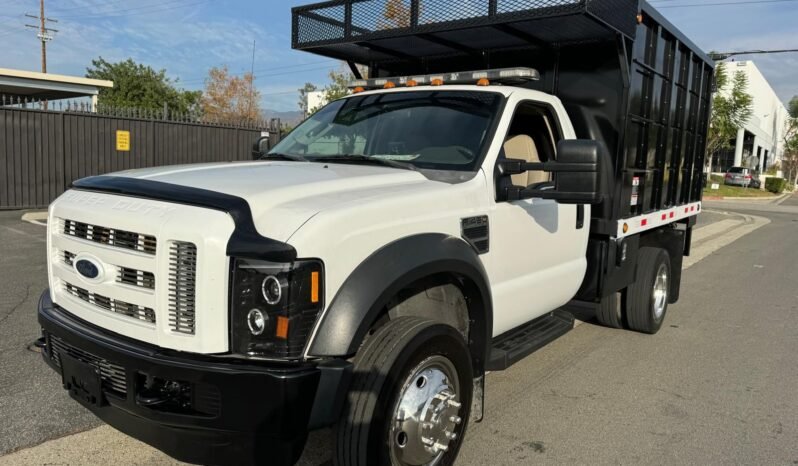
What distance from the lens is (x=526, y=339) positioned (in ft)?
13.2

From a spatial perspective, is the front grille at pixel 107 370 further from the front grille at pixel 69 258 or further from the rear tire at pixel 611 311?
the rear tire at pixel 611 311

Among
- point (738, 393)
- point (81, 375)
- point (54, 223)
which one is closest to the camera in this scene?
point (81, 375)

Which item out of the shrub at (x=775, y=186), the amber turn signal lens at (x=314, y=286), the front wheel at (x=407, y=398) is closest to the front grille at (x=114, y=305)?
the amber turn signal lens at (x=314, y=286)

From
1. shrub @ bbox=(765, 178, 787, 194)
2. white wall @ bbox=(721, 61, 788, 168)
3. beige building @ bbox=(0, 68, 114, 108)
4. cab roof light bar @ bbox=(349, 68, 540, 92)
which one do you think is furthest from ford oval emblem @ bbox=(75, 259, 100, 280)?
shrub @ bbox=(765, 178, 787, 194)

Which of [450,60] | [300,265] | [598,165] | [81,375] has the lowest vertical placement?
[81,375]

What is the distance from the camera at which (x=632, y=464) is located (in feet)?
11.3

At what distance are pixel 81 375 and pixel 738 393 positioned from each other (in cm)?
429

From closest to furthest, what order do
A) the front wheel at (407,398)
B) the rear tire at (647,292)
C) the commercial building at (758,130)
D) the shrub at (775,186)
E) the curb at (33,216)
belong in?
the front wheel at (407,398)
the rear tire at (647,292)
the curb at (33,216)
the shrub at (775,186)
the commercial building at (758,130)

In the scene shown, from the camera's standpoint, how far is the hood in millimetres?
2424

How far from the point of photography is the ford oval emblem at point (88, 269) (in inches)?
105

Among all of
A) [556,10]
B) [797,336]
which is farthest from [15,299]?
[797,336]

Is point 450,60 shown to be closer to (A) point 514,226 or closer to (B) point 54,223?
(A) point 514,226

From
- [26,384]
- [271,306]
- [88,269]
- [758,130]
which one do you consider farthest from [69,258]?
[758,130]

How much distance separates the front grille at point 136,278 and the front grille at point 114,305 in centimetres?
9
